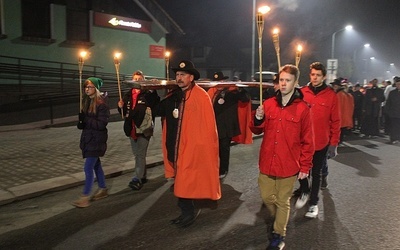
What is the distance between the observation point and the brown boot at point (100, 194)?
5.79 m

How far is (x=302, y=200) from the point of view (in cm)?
557

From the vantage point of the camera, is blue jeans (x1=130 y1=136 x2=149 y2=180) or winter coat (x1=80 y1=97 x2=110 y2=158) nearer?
winter coat (x1=80 y1=97 x2=110 y2=158)

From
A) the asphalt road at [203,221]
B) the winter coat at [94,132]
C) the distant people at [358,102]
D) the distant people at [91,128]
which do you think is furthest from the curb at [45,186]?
the distant people at [358,102]

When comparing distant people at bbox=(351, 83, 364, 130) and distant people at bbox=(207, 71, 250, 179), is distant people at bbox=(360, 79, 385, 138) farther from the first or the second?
distant people at bbox=(207, 71, 250, 179)

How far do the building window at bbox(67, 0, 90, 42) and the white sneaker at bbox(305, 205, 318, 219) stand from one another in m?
16.0

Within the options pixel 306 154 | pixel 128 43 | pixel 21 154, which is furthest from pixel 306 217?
pixel 128 43

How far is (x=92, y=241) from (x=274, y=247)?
2007 mm

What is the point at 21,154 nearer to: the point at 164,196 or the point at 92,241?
the point at 164,196

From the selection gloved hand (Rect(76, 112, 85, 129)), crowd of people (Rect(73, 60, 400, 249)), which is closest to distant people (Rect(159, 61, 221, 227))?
crowd of people (Rect(73, 60, 400, 249))

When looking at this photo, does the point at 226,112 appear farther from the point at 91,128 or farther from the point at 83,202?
the point at 83,202

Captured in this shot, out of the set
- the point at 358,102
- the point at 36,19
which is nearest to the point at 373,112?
the point at 358,102

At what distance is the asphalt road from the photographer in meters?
4.24

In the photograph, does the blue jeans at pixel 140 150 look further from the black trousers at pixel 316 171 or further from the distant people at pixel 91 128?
the black trousers at pixel 316 171

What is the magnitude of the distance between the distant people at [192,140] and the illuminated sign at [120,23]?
1618cm
